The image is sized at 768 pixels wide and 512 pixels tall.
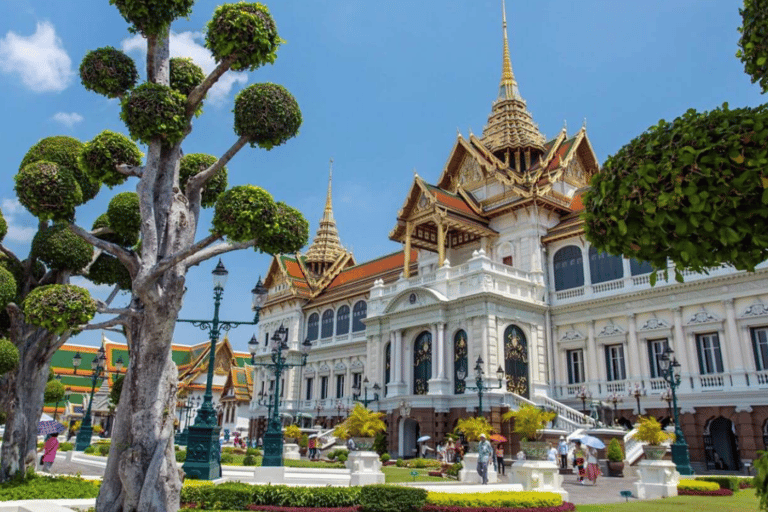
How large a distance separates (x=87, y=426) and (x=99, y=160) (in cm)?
2714

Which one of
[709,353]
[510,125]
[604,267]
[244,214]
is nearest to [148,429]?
[244,214]

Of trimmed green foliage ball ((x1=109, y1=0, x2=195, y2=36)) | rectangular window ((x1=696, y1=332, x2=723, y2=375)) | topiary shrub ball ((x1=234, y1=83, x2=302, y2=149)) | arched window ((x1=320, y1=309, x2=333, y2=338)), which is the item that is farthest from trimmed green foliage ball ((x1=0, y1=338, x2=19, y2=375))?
arched window ((x1=320, y1=309, x2=333, y2=338))

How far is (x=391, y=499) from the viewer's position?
11.2 metres

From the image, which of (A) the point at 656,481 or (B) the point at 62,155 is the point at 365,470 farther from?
(B) the point at 62,155

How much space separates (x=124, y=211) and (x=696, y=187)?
40.8 ft

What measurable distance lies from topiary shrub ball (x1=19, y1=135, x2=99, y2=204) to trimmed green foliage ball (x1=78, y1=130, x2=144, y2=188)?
3.41 m

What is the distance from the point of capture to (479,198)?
35906mm

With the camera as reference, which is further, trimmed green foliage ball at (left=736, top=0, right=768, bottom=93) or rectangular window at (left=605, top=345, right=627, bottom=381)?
rectangular window at (left=605, top=345, right=627, bottom=381)

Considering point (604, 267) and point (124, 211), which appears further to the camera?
point (604, 267)

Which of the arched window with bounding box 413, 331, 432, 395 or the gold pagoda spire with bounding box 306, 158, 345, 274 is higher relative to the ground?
the gold pagoda spire with bounding box 306, 158, 345, 274

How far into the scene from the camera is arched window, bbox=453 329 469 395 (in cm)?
2866

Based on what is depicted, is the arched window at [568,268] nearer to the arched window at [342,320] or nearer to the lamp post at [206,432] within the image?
the arched window at [342,320]

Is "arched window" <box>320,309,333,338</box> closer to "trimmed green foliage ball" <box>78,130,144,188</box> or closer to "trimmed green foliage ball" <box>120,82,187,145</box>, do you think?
"trimmed green foliage ball" <box>78,130,144,188</box>

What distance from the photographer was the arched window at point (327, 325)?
45.8 m
